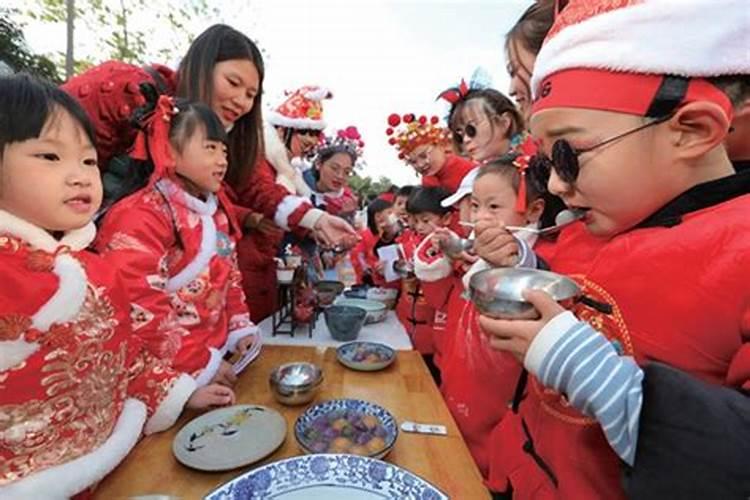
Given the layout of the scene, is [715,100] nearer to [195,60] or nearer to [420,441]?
[420,441]

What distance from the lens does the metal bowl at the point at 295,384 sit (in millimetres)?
1249

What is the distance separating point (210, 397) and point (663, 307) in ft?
3.86

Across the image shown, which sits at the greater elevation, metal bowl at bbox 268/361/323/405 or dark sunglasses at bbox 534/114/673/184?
dark sunglasses at bbox 534/114/673/184

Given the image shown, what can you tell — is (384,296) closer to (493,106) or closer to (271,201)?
(271,201)

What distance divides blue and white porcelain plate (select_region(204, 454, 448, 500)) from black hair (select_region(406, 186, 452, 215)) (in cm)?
176

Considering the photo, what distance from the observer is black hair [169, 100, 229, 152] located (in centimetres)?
148

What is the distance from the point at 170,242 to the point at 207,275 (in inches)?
6.8

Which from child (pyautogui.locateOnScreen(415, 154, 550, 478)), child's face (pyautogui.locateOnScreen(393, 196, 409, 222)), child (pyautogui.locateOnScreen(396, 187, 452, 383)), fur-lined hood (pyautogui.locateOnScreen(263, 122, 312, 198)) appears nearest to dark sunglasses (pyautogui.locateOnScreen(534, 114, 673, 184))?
child (pyautogui.locateOnScreen(415, 154, 550, 478))

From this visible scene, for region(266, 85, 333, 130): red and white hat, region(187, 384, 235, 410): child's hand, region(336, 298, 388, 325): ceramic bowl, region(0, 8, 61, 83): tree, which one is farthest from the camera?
region(0, 8, 61, 83): tree

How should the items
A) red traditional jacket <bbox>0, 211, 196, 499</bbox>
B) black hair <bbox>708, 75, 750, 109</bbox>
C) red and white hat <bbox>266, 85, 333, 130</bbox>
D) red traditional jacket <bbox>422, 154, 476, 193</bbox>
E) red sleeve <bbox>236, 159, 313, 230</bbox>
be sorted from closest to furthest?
black hair <bbox>708, 75, 750, 109</bbox> → red traditional jacket <bbox>0, 211, 196, 499</bbox> → red sleeve <bbox>236, 159, 313, 230</bbox> → red traditional jacket <bbox>422, 154, 476, 193</bbox> → red and white hat <bbox>266, 85, 333, 130</bbox>

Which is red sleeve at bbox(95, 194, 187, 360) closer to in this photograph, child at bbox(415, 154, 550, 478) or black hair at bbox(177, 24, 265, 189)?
black hair at bbox(177, 24, 265, 189)

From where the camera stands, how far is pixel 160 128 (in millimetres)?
1395

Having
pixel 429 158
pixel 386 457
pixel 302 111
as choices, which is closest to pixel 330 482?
pixel 386 457

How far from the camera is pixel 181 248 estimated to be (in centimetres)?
145
